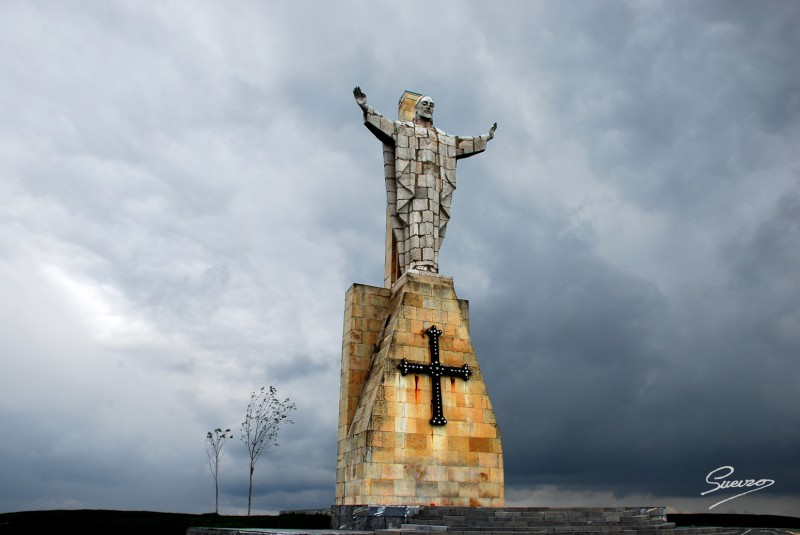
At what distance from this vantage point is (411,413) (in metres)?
14.0

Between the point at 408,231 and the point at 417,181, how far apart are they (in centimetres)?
131

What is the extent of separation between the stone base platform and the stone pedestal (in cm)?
89

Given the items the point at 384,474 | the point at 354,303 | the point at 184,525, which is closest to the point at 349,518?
the point at 384,474

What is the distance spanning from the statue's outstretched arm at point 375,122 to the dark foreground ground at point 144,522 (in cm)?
924

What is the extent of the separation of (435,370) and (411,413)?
116 centimetres

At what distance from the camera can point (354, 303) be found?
640 inches

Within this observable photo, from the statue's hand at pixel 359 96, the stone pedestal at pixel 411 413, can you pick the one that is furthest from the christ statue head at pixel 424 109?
the stone pedestal at pixel 411 413

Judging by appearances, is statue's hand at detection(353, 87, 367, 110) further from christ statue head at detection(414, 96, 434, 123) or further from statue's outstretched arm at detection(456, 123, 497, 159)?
statue's outstretched arm at detection(456, 123, 497, 159)

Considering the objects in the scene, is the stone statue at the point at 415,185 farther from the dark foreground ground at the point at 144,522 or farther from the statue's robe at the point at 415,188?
the dark foreground ground at the point at 144,522

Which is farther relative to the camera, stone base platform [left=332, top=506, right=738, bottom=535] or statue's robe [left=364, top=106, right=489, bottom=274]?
statue's robe [left=364, top=106, right=489, bottom=274]

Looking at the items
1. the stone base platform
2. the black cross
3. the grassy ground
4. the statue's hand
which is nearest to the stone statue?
the statue's hand

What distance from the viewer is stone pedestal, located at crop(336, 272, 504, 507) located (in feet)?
44.2

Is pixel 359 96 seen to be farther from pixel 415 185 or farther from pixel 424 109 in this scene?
pixel 415 185

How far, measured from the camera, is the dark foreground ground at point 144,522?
607 inches
